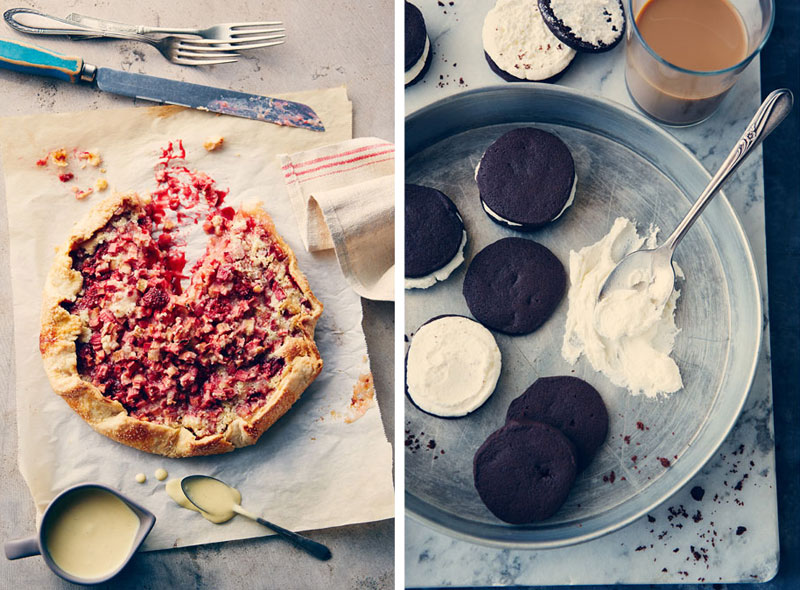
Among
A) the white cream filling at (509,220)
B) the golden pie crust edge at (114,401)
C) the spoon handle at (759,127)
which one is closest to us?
the spoon handle at (759,127)

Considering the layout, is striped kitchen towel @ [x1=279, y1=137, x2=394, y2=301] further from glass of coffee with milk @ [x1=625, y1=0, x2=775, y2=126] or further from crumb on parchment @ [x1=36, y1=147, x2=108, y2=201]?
glass of coffee with milk @ [x1=625, y1=0, x2=775, y2=126]

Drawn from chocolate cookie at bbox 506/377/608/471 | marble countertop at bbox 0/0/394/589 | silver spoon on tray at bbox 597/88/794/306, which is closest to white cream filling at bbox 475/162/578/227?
silver spoon on tray at bbox 597/88/794/306

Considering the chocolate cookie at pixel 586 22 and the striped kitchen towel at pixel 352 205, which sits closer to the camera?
the chocolate cookie at pixel 586 22

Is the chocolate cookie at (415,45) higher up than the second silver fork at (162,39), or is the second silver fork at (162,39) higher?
the chocolate cookie at (415,45)

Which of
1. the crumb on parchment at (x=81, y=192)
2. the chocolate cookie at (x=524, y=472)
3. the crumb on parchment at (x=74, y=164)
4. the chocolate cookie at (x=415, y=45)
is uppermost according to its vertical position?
the chocolate cookie at (x=415, y=45)

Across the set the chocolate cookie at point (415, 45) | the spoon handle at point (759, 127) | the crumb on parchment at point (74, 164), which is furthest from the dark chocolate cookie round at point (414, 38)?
the crumb on parchment at point (74, 164)

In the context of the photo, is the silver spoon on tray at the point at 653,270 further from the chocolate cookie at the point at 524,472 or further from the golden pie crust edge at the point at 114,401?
the golden pie crust edge at the point at 114,401
